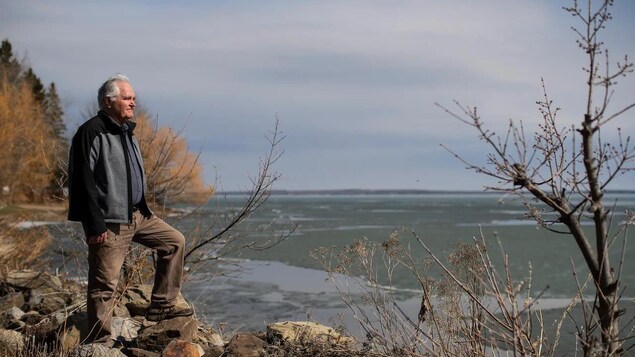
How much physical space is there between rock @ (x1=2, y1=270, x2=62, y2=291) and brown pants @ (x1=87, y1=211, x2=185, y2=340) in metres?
2.80

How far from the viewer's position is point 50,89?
2501 inches

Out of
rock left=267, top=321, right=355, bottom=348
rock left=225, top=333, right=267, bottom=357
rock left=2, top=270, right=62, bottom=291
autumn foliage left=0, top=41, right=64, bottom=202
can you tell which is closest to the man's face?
rock left=225, top=333, right=267, bottom=357

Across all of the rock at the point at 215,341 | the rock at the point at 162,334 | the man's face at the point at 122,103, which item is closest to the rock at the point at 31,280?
the rock at the point at 215,341

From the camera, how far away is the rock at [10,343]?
5844 mm

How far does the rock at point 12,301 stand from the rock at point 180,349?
2.60 meters

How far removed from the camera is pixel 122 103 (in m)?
5.45

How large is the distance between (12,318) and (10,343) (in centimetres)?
87

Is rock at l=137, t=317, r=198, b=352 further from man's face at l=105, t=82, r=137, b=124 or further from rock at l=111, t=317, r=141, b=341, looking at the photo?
man's face at l=105, t=82, r=137, b=124

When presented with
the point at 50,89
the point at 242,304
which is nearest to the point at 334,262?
the point at 242,304

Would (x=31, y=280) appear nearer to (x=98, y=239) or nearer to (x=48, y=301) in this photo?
(x=48, y=301)

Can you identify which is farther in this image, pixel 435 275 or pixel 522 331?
pixel 435 275

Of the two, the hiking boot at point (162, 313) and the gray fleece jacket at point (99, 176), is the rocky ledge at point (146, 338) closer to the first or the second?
the hiking boot at point (162, 313)

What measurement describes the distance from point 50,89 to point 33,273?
5893 cm

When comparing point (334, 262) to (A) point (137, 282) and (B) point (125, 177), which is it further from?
(B) point (125, 177)
